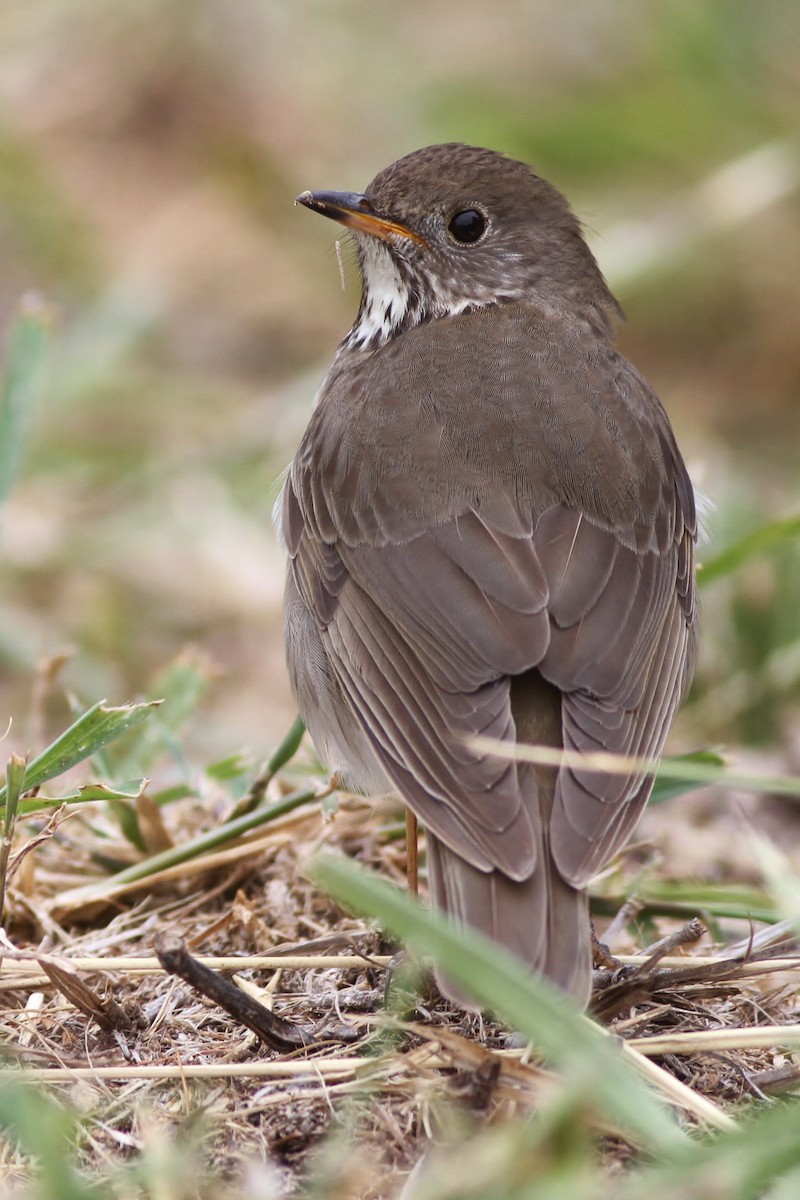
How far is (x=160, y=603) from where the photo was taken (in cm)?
747

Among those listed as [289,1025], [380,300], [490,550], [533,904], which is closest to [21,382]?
[380,300]

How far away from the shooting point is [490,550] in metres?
4.11

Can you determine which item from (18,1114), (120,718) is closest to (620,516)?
(120,718)

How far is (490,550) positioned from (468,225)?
1742mm

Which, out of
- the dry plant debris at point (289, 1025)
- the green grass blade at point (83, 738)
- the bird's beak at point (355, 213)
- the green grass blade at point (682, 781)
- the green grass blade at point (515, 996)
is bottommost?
the dry plant debris at point (289, 1025)

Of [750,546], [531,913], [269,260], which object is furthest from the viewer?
[269,260]

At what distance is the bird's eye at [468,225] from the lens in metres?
5.45

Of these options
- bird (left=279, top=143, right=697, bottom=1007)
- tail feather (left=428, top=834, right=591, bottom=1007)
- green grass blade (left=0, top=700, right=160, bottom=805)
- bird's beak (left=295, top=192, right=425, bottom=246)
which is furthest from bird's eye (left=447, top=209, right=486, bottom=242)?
tail feather (left=428, top=834, right=591, bottom=1007)

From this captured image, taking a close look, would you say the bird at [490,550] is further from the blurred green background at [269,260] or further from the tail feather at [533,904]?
the blurred green background at [269,260]

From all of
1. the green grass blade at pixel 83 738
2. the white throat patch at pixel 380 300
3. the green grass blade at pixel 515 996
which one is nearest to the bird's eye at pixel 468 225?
the white throat patch at pixel 380 300

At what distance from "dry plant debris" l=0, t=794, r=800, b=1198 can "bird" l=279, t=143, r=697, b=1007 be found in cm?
26

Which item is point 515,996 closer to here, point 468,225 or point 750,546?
point 750,546

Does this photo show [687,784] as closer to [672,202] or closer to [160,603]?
[160,603]

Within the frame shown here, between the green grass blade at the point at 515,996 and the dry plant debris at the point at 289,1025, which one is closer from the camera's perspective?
the green grass blade at the point at 515,996
